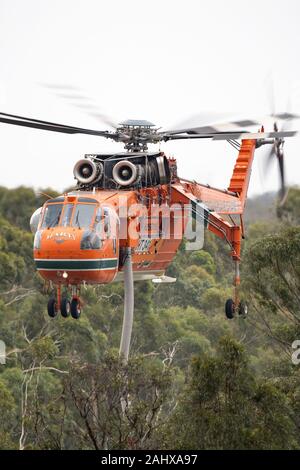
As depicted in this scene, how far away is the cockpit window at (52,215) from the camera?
30.7 m

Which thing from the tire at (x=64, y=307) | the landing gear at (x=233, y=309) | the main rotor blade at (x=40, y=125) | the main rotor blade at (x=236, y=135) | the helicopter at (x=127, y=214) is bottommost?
the landing gear at (x=233, y=309)

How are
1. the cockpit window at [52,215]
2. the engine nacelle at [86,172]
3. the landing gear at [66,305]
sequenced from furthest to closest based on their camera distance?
the engine nacelle at [86,172], the landing gear at [66,305], the cockpit window at [52,215]

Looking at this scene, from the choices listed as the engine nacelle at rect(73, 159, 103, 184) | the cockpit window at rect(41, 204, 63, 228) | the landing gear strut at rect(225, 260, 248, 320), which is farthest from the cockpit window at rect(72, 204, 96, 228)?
the landing gear strut at rect(225, 260, 248, 320)

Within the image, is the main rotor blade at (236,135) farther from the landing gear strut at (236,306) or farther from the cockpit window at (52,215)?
the cockpit window at (52,215)

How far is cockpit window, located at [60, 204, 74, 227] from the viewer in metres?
30.5

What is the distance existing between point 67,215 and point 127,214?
1743 millimetres

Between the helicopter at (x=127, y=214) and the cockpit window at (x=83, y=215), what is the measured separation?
2cm

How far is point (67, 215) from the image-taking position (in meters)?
30.7

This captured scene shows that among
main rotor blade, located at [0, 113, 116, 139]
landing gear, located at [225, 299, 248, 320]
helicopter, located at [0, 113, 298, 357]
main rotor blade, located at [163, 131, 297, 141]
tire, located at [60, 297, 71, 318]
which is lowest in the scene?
landing gear, located at [225, 299, 248, 320]

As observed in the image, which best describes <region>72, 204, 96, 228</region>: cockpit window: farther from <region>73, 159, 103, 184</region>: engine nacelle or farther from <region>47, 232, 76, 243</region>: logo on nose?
<region>73, 159, 103, 184</region>: engine nacelle

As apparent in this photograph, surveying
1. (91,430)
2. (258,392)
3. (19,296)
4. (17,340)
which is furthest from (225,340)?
(19,296)

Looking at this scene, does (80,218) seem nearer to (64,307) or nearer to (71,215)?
(71,215)

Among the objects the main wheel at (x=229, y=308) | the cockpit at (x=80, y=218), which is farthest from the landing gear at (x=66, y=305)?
the main wheel at (x=229, y=308)

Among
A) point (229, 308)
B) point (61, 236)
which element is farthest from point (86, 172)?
point (229, 308)
